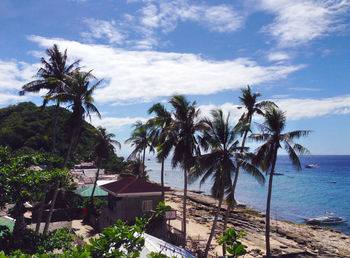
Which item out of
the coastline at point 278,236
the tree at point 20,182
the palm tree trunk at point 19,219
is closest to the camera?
the tree at point 20,182

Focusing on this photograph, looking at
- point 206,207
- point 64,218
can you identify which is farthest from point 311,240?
point 64,218

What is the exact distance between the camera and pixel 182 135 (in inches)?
754

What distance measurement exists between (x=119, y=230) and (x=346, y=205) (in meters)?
69.6

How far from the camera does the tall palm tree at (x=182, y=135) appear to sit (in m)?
18.8

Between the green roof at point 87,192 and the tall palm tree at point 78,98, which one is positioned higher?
the tall palm tree at point 78,98

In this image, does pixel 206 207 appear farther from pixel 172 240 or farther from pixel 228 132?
pixel 228 132

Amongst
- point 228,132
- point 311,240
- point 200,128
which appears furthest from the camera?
point 311,240

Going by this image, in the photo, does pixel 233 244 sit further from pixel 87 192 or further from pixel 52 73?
pixel 87 192

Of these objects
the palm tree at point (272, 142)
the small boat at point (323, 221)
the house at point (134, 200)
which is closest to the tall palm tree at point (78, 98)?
the house at point (134, 200)

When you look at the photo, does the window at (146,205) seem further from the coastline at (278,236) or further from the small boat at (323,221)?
the small boat at (323,221)

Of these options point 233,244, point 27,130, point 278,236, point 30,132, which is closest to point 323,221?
point 278,236

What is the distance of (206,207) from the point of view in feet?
166

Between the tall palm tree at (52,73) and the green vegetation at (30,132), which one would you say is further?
the green vegetation at (30,132)

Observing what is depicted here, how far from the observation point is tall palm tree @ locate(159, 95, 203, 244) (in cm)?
1881
